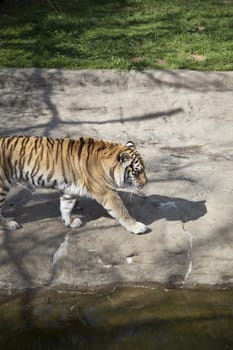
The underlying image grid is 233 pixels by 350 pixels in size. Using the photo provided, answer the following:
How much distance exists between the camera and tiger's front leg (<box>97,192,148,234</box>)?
524 centimetres

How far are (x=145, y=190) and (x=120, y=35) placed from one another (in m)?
5.40

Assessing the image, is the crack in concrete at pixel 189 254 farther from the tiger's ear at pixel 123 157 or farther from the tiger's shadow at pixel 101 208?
the tiger's ear at pixel 123 157

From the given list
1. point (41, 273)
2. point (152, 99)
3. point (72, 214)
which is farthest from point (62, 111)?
point (41, 273)

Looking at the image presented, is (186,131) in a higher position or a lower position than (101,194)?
lower

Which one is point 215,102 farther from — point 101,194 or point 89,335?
point 89,335

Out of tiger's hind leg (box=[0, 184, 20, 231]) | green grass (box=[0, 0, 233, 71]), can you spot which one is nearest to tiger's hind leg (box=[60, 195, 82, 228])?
tiger's hind leg (box=[0, 184, 20, 231])

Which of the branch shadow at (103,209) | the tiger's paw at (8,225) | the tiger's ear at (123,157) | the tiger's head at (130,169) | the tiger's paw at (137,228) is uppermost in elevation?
the tiger's ear at (123,157)

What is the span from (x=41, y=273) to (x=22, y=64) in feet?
16.2

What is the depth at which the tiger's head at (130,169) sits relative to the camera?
5.16 metres

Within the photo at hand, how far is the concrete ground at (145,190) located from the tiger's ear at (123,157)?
0.60 m

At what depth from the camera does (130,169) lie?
520 centimetres

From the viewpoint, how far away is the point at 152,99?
26.6 feet

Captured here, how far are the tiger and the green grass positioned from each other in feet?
11.7

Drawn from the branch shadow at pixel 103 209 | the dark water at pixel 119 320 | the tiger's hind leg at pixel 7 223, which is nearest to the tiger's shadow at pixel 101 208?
the branch shadow at pixel 103 209
